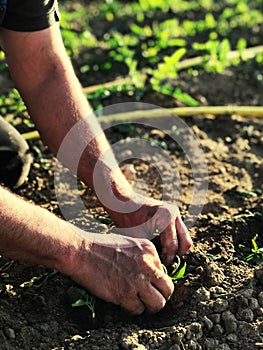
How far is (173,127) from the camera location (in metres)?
3.88

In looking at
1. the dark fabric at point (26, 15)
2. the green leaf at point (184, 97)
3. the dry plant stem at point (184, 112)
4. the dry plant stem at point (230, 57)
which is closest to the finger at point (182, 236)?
the dark fabric at point (26, 15)

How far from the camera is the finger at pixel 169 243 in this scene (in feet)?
8.74

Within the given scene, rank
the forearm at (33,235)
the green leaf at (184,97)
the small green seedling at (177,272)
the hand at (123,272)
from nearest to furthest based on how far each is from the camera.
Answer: the forearm at (33,235) < the hand at (123,272) < the small green seedling at (177,272) < the green leaf at (184,97)

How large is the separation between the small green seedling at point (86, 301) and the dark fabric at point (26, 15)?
1.09 meters

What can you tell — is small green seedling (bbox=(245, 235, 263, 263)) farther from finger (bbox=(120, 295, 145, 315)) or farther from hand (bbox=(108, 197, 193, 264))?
finger (bbox=(120, 295, 145, 315))

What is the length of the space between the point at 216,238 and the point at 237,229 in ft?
0.36

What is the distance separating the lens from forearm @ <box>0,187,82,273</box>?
2.35 m

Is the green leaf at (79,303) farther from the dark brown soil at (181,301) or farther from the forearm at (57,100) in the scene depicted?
the forearm at (57,100)

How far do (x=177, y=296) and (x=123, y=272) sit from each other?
12.8 inches

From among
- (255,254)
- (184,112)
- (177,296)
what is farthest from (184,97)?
(177,296)

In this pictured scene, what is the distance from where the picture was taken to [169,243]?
267 cm

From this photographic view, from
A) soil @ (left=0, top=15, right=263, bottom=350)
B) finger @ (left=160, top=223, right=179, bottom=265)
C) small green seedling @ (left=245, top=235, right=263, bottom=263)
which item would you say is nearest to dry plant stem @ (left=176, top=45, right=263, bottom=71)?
soil @ (left=0, top=15, right=263, bottom=350)

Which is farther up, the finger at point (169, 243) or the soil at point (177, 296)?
the finger at point (169, 243)

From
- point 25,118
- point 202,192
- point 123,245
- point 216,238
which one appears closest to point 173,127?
point 202,192
